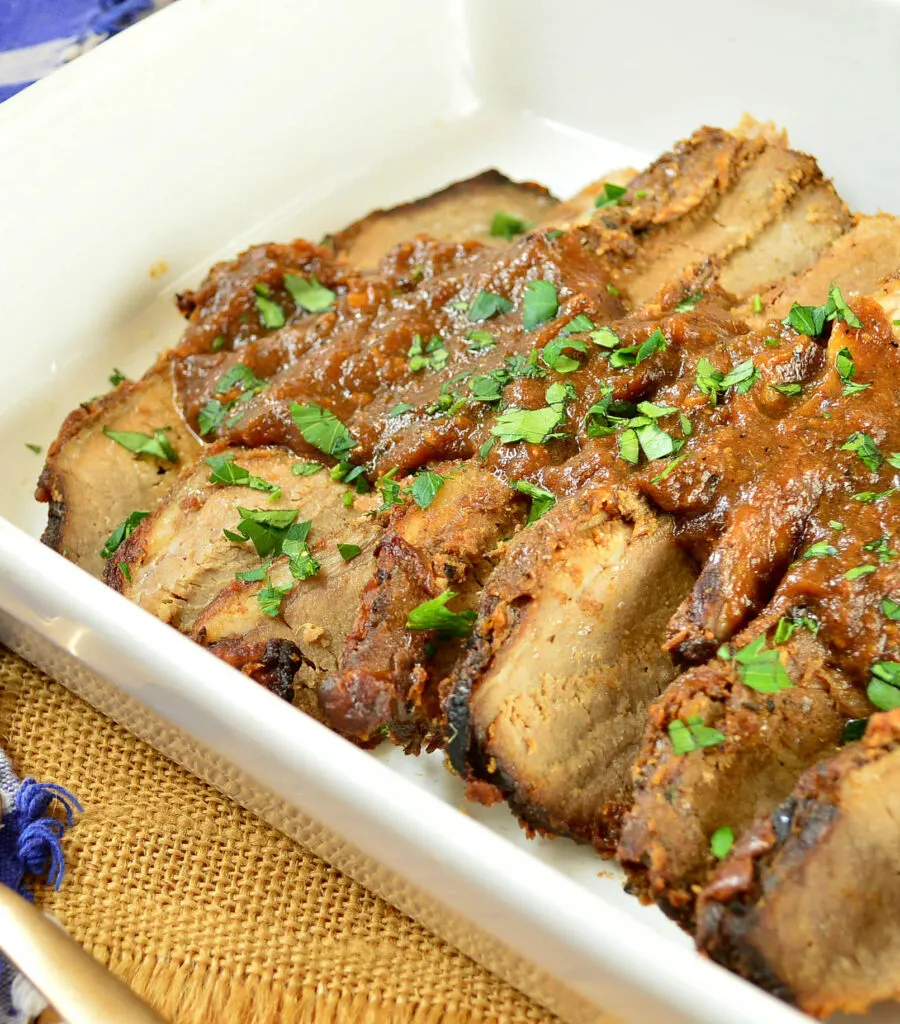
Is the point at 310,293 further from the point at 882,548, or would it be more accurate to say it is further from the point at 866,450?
the point at 882,548

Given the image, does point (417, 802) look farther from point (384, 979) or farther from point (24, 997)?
point (24, 997)

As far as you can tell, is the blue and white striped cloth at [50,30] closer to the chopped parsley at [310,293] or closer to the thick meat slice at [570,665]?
the chopped parsley at [310,293]

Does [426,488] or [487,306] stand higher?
[487,306]

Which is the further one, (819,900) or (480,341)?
(480,341)

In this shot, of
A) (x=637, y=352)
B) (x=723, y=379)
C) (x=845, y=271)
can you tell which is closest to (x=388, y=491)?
(x=637, y=352)

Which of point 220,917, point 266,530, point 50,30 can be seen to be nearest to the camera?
point 220,917

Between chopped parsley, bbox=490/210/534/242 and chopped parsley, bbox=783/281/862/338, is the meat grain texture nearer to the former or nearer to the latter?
chopped parsley, bbox=783/281/862/338
